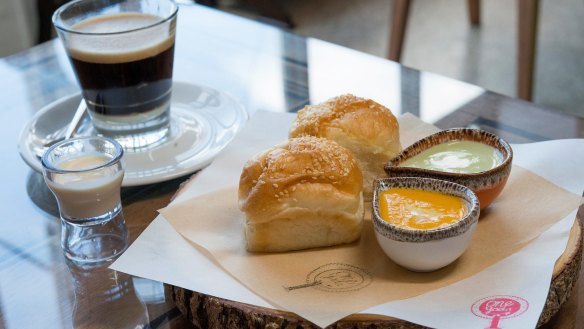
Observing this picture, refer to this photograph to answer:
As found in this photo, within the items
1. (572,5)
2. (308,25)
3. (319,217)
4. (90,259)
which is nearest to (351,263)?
(319,217)

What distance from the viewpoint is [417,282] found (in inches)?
36.4

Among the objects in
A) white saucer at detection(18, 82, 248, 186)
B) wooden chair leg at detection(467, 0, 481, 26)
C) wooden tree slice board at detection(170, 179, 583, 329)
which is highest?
wooden tree slice board at detection(170, 179, 583, 329)

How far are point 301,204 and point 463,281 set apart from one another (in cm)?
23

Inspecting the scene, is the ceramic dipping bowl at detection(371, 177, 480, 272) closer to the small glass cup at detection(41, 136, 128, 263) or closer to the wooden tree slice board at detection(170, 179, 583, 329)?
the wooden tree slice board at detection(170, 179, 583, 329)

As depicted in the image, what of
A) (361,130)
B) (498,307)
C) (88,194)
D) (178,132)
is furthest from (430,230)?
(178,132)

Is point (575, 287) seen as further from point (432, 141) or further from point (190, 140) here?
point (190, 140)

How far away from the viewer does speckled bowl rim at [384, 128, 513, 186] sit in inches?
40.4

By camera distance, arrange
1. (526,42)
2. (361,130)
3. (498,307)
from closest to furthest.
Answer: (498,307)
(361,130)
(526,42)

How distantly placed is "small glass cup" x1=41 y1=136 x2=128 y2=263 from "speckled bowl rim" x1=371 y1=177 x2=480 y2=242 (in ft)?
1.21

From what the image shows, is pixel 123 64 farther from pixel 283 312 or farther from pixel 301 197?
pixel 283 312

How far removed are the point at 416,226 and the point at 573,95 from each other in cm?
235

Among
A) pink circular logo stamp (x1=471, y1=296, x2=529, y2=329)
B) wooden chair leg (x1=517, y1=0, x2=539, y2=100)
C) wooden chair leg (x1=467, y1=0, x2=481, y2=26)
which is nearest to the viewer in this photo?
pink circular logo stamp (x1=471, y1=296, x2=529, y2=329)

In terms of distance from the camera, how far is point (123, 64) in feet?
4.28

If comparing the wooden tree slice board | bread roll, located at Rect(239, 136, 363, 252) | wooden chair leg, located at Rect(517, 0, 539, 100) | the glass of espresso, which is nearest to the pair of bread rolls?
bread roll, located at Rect(239, 136, 363, 252)
